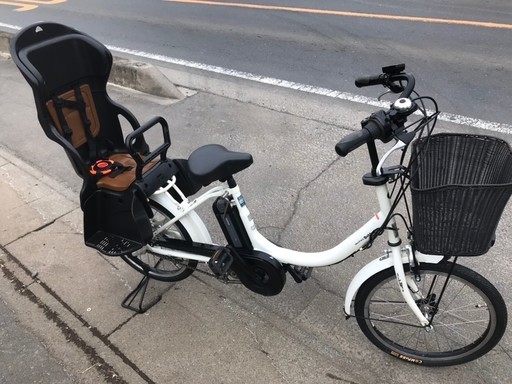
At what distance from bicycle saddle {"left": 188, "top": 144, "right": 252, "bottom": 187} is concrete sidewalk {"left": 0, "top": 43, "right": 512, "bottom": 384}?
1.00 m

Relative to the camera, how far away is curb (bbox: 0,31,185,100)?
589 cm

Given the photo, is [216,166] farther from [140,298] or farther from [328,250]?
[140,298]

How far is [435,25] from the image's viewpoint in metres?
7.49

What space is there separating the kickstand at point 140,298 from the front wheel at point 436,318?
140 centimetres

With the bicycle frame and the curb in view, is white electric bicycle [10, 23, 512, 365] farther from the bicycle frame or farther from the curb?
the curb

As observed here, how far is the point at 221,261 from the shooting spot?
250 cm

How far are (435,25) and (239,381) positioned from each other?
7.24 metres

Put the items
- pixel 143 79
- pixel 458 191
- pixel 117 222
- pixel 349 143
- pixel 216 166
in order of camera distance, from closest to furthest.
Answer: pixel 458 191 → pixel 349 143 → pixel 216 166 → pixel 117 222 → pixel 143 79

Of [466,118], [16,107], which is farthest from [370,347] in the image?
[16,107]

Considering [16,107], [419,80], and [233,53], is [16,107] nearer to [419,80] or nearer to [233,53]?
[233,53]

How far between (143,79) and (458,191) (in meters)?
5.19

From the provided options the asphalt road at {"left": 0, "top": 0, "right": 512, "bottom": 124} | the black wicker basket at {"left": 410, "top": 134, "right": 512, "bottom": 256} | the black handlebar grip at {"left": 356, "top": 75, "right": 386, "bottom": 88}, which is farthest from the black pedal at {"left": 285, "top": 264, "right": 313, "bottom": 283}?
the asphalt road at {"left": 0, "top": 0, "right": 512, "bottom": 124}

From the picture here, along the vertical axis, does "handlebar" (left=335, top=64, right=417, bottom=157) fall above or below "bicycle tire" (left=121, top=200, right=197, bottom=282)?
above

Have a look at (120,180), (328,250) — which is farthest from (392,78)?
(120,180)
